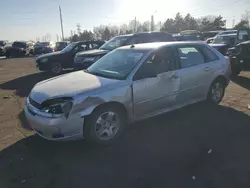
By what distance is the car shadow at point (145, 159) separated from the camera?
9.86ft

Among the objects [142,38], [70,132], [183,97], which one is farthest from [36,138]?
[142,38]

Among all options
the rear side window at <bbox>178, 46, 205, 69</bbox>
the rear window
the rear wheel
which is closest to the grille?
the rear side window at <bbox>178, 46, 205, 69</bbox>

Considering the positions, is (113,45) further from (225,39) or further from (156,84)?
(225,39)

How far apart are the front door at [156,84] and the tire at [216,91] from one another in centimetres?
123

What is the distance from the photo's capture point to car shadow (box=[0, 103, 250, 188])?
3.00 metres

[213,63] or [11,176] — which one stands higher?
[213,63]

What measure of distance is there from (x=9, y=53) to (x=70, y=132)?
2830 centimetres

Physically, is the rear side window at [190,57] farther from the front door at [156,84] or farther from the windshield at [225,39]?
the windshield at [225,39]

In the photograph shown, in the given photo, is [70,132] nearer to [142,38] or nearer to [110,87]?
[110,87]

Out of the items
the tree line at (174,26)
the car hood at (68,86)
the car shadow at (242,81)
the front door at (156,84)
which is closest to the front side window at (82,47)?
the car shadow at (242,81)

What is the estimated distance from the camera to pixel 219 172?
10.2 ft

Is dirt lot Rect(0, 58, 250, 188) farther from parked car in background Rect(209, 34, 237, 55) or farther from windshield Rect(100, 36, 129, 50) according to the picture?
parked car in background Rect(209, 34, 237, 55)

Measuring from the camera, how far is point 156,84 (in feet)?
14.3

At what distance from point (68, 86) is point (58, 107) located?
0.51 meters
